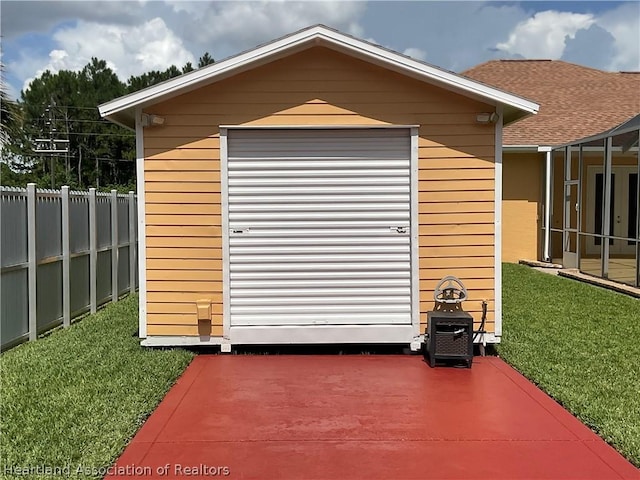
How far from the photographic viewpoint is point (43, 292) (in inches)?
302

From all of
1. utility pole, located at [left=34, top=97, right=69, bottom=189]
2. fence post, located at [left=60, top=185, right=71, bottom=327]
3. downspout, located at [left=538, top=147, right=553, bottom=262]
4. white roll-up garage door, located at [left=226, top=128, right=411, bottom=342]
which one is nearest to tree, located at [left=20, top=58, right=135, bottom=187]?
utility pole, located at [left=34, top=97, right=69, bottom=189]

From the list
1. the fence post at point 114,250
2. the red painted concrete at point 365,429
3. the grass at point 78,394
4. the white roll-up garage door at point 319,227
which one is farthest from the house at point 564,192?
the grass at point 78,394

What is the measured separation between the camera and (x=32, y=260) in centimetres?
734

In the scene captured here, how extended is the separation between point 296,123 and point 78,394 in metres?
3.39

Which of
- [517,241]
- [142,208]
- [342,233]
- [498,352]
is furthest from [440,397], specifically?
[517,241]

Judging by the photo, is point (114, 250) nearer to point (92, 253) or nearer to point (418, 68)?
point (92, 253)

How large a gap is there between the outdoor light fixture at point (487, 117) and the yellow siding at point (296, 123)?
72mm

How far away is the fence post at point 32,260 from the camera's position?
728 cm

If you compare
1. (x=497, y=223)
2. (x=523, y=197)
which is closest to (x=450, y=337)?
(x=497, y=223)

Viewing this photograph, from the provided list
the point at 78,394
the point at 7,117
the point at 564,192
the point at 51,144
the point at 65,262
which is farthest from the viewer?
the point at 51,144

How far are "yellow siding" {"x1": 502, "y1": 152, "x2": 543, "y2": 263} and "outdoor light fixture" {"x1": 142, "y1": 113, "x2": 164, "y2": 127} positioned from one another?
36.6 ft

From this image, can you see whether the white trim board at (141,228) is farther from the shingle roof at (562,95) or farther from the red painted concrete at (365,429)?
the shingle roof at (562,95)

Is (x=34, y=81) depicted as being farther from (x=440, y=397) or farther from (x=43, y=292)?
(x=440, y=397)

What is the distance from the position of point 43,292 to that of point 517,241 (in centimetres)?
1175
